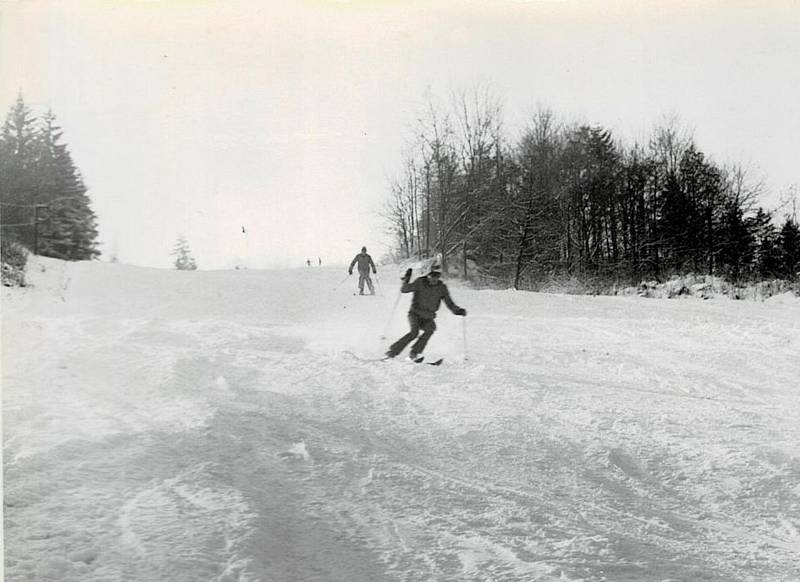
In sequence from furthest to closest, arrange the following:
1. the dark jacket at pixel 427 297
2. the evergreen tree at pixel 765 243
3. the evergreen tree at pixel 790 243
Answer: the evergreen tree at pixel 765 243 < the evergreen tree at pixel 790 243 < the dark jacket at pixel 427 297

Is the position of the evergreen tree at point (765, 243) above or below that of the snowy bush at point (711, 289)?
above

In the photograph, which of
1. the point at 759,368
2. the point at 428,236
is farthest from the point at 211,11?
the point at 428,236

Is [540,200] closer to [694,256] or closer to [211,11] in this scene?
[694,256]

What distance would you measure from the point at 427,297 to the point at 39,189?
6.32 meters

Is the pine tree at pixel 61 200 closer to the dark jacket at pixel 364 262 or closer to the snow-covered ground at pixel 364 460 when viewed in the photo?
the snow-covered ground at pixel 364 460

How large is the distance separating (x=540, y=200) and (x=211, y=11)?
79.0ft

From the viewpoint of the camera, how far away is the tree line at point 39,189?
18.0 feet

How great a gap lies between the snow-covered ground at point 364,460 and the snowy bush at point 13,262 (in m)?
0.23

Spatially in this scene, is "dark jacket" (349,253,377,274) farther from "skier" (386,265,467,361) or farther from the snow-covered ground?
the snow-covered ground

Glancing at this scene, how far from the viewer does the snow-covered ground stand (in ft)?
12.8

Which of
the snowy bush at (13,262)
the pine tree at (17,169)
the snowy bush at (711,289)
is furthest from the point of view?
the snowy bush at (711,289)

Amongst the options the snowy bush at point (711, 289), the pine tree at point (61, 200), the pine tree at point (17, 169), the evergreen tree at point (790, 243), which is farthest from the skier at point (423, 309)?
the evergreen tree at point (790, 243)

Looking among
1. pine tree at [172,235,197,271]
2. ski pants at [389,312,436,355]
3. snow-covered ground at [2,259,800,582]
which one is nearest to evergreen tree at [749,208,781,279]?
snow-covered ground at [2,259,800,582]

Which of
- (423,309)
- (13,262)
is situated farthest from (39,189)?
(423,309)
